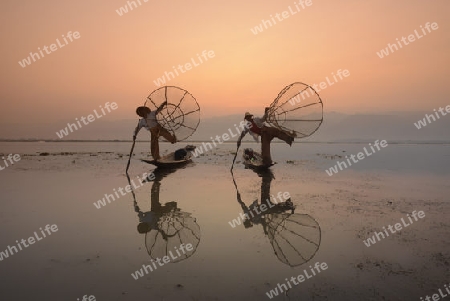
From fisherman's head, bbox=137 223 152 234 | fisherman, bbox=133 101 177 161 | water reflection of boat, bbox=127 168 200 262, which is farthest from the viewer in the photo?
fisherman, bbox=133 101 177 161

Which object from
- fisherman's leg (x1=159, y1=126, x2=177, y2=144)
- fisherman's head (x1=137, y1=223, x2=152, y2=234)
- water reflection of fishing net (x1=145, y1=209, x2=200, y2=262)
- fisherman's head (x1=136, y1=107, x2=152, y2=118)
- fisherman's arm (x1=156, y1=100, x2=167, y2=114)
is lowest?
water reflection of fishing net (x1=145, y1=209, x2=200, y2=262)

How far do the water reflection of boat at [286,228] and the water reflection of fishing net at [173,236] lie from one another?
63.2 inches

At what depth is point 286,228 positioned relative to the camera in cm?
825

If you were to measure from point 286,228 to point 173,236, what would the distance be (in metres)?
3.00

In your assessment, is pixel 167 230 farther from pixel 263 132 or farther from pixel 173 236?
pixel 263 132

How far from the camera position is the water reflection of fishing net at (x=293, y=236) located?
642cm

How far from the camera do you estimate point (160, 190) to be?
13.6 metres

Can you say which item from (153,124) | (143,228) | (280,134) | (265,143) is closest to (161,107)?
(153,124)

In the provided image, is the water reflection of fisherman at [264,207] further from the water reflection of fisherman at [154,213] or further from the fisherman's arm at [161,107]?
the fisherman's arm at [161,107]

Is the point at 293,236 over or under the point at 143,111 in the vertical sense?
under

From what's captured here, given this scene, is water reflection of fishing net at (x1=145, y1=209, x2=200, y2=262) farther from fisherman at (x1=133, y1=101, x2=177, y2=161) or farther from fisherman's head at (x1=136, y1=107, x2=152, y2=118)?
fisherman's head at (x1=136, y1=107, x2=152, y2=118)

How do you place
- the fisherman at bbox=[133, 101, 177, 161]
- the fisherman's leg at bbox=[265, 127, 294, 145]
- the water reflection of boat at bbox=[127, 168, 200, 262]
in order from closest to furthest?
the water reflection of boat at bbox=[127, 168, 200, 262]
the fisherman's leg at bbox=[265, 127, 294, 145]
the fisherman at bbox=[133, 101, 177, 161]

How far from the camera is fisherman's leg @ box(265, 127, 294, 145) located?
1906 centimetres

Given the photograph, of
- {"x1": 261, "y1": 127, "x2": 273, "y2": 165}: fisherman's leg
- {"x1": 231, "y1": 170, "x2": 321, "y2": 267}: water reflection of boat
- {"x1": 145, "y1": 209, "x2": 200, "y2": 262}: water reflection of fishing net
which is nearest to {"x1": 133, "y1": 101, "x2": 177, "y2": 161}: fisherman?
{"x1": 261, "y1": 127, "x2": 273, "y2": 165}: fisherman's leg
